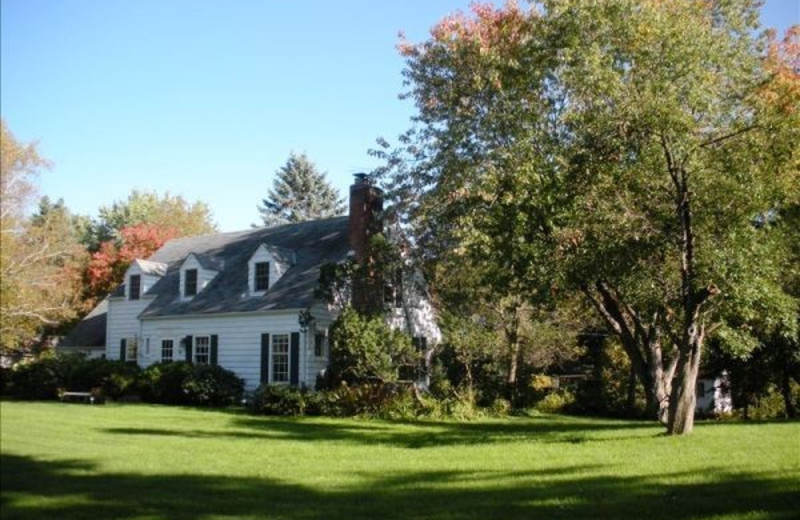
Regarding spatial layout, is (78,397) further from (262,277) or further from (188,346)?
(188,346)

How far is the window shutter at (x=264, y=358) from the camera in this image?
26000mm

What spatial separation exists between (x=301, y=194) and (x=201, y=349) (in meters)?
36.9

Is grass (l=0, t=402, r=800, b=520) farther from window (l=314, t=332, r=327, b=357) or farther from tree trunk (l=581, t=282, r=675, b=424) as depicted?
window (l=314, t=332, r=327, b=357)

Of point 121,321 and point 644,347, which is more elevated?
point 121,321

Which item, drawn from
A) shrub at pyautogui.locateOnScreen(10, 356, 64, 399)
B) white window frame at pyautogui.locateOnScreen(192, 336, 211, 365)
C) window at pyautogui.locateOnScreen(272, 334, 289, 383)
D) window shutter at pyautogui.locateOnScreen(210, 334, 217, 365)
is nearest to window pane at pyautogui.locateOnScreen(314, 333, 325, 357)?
window at pyautogui.locateOnScreen(272, 334, 289, 383)

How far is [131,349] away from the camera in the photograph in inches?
1254

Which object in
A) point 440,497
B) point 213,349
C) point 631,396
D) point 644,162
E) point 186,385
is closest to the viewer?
point 440,497

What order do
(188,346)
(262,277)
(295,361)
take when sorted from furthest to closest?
1. (188,346)
2. (262,277)
3. (295,361)

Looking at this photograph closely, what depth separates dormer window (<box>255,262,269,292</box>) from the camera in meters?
28.0

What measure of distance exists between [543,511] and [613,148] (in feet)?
29.1

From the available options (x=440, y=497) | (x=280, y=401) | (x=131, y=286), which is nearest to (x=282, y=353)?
(x=280, y=401)

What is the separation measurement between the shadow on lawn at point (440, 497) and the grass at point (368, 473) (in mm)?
18

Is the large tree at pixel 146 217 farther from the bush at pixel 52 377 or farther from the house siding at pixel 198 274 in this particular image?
the bush at pixel 52 377

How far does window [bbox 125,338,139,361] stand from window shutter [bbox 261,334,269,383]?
8.24 meters
